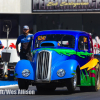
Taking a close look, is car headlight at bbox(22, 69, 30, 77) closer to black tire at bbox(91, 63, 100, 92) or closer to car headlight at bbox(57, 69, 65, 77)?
car headlight at bbox(57, 69, 65, 77)

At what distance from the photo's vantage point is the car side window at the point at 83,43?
12438 mm

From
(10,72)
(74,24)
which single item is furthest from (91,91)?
(74,24)

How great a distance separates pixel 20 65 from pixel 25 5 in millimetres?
22964

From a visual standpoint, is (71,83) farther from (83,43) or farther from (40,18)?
(40,18)

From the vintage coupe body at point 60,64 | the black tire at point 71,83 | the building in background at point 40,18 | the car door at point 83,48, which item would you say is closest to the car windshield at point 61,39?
the vintage coupe body at point 60,64

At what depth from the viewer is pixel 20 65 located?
37.7 feet

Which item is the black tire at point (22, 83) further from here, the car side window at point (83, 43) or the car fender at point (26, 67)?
the car side window at point (83, 43)

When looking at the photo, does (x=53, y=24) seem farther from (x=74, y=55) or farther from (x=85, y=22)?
(x=74, y=55)

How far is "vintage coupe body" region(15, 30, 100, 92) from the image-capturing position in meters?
11.1

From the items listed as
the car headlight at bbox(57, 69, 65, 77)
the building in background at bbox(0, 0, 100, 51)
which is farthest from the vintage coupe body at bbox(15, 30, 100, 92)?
the building in background at bbox(0, 0, 100, 51)

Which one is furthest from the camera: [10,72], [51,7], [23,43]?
[51,7]

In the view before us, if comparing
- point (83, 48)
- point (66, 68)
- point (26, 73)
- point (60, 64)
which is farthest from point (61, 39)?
point (26, 73)

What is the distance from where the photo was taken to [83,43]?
12.8 meters

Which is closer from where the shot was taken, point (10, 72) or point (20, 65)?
point (20, 65)
